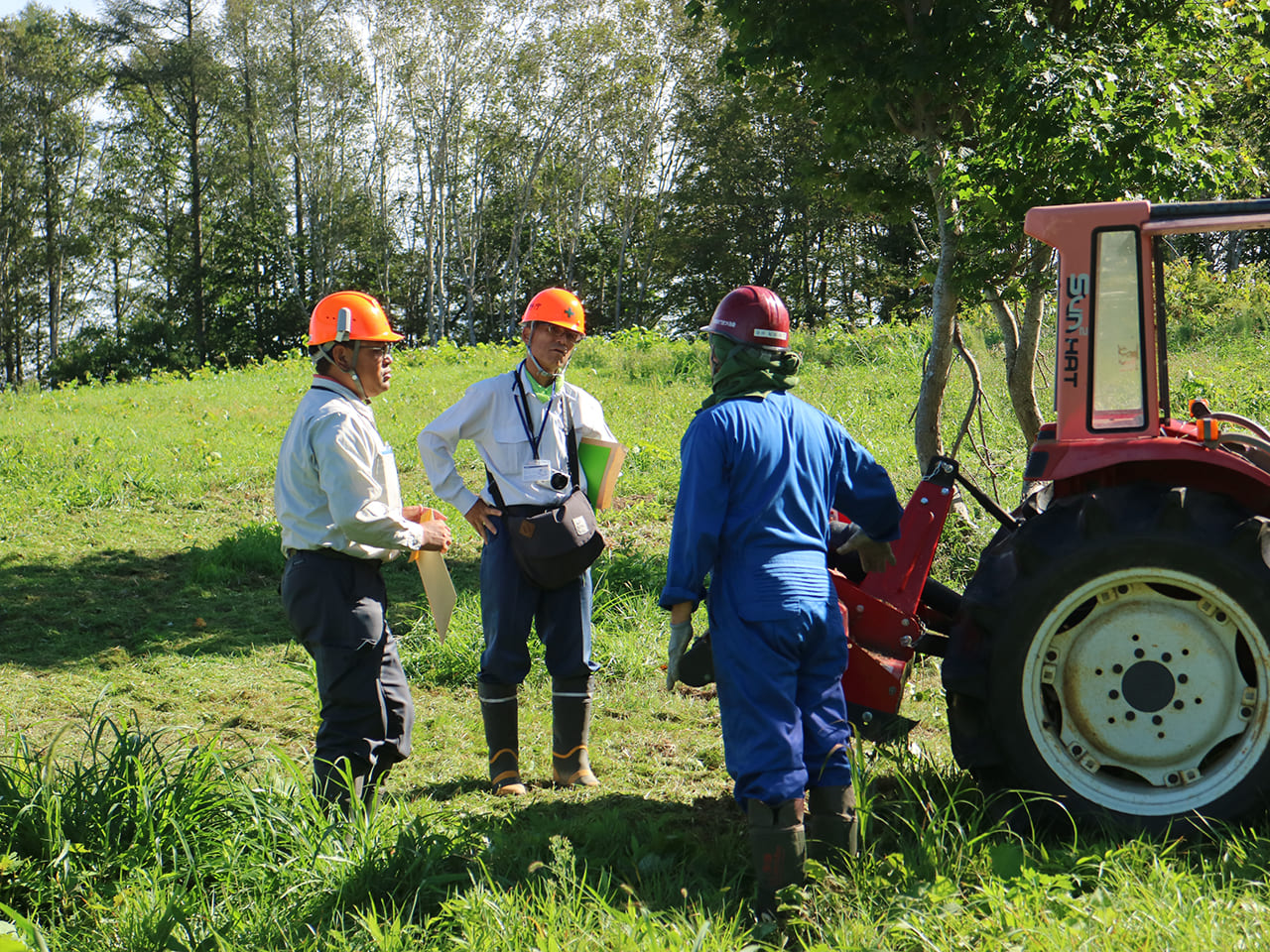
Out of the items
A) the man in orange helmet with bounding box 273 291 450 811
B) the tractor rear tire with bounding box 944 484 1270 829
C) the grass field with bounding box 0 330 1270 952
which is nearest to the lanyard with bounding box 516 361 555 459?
the man in orange helmet with bounding box 273 291 450 811

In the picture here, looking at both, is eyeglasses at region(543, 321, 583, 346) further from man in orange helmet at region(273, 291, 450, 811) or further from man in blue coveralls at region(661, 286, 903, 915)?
man in blue coveralls at region(661, 286, 903, 915)

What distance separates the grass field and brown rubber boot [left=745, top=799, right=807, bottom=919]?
0.27 ft

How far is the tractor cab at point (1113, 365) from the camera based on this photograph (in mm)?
3582

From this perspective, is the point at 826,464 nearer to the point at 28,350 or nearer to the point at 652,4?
the point at 652,4

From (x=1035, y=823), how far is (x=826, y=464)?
1362mm

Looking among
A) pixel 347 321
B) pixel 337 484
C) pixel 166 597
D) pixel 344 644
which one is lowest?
pixel 166 597

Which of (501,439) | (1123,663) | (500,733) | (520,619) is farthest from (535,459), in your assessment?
(1123,663)

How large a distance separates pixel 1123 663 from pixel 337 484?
107 inches

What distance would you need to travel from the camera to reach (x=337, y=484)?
12.4 feet

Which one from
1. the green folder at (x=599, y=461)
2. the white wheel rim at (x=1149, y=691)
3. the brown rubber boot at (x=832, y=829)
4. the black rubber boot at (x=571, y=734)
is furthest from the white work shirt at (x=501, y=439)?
the white wheel rim at (x=1149, y=691)

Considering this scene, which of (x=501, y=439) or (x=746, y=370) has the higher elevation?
(x=746, y=370)

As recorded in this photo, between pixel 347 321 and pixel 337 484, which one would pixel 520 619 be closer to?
pixel 337 484

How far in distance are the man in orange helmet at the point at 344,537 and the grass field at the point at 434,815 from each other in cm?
29

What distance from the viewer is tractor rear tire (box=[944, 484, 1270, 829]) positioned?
3.39 meters
